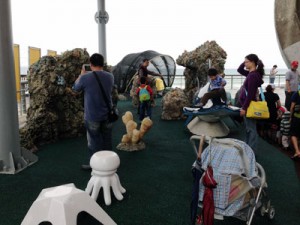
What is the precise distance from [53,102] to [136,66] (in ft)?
24.7

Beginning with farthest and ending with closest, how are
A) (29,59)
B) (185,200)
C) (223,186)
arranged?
(29,59)
(185,200)
(223,186)

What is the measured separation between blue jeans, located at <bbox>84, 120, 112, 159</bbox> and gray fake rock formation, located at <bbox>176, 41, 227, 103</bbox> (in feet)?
18.2

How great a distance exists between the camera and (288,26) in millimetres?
790

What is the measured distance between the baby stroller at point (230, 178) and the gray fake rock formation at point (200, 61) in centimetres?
649

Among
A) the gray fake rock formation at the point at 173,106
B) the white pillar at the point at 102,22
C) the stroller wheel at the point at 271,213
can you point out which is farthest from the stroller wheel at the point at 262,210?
the white pillar at the point at 102,22

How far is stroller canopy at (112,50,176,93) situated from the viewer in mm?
13078

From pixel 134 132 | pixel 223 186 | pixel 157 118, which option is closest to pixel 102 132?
pixel 134 132

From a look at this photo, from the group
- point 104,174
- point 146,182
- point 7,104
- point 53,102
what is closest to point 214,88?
point 146,182

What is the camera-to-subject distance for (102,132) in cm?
401

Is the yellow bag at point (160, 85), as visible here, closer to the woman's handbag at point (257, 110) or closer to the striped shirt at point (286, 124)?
the striped shirt at point (286, 124)

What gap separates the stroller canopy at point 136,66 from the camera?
1308 centimetres

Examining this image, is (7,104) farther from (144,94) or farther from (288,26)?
(288,26)

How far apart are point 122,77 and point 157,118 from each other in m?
5.10

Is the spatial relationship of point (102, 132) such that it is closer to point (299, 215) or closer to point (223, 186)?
point (223, 186)
